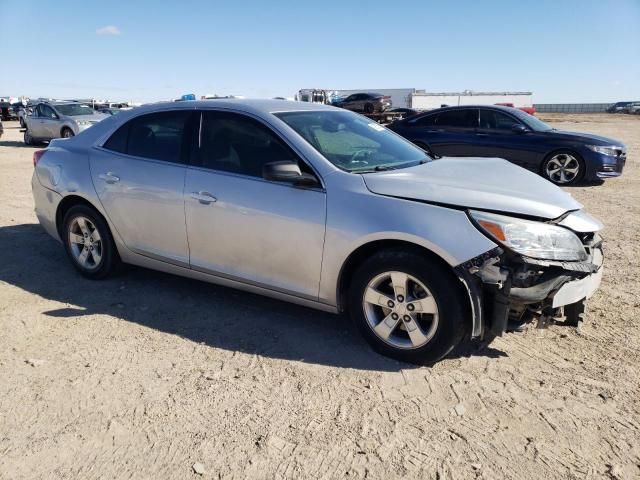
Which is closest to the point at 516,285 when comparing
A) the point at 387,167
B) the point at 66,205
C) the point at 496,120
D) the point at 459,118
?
the point at 387,167

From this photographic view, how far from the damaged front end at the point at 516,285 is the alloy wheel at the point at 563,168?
7.54 metres

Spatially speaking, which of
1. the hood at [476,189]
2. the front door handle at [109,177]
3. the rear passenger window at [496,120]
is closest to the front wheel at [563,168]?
the rear passenger window at [496,120]

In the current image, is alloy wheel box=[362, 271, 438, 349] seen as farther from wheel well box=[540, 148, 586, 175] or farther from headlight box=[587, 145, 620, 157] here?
headlight box=[587, 145, 620, 157]

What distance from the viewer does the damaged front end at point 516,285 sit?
3.06 m

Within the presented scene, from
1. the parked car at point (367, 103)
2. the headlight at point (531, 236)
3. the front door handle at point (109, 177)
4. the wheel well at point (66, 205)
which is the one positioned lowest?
the wheel well at point (66, 205)

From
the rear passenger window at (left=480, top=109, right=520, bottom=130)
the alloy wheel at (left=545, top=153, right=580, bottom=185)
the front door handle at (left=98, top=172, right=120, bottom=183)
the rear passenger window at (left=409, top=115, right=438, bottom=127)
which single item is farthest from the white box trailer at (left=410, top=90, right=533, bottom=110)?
the front door handle at (left=98, top=172, right=120, bottom=183)

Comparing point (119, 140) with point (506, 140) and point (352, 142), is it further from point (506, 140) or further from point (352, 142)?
point (506, 140)

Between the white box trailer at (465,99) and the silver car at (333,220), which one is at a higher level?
the white box trailer at (465,99)

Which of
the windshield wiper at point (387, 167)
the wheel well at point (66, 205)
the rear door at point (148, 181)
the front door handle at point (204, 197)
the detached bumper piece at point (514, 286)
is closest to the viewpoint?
the detached bumper piece at point (514, 286)

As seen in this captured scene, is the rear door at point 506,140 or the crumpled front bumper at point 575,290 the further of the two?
the rear door at point 506,140

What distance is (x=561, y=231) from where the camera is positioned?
10.5 ft

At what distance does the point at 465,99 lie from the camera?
47.9m

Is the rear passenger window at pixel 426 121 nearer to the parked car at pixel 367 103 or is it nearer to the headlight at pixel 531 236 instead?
the headlight at pixel 531 236

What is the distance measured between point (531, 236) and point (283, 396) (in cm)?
173
